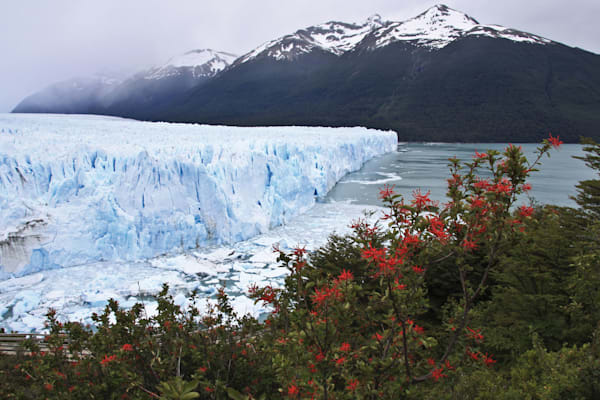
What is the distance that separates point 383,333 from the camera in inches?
67.3

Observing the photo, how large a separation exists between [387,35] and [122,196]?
116410 millimetres

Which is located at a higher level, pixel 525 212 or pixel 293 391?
pixel 525 212

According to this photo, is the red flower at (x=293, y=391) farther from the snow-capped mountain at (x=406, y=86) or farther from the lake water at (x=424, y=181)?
the snow-capped mountain at (x=406, y=86)

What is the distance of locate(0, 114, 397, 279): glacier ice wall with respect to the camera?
27.3 ft

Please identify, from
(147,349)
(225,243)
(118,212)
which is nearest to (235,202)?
(225,243)

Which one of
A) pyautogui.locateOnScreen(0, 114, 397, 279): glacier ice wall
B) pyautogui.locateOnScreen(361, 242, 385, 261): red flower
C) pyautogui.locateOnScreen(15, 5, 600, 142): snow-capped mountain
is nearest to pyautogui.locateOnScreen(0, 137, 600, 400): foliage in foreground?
pyautogui.locateOnScreen(361, 242, 385, 261): red flower

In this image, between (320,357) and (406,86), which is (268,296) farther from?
(406,86)

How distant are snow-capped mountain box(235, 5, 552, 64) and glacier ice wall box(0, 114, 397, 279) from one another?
99159 mm

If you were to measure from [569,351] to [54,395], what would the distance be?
3.98 metres

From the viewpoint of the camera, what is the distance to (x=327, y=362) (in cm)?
140

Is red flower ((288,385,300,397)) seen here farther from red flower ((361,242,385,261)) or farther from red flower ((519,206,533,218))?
red flower ((519,206,533,218))

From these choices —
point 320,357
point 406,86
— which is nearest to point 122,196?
point 320,357

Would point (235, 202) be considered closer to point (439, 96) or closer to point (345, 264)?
point (345, 264)

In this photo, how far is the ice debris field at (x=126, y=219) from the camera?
762cm
